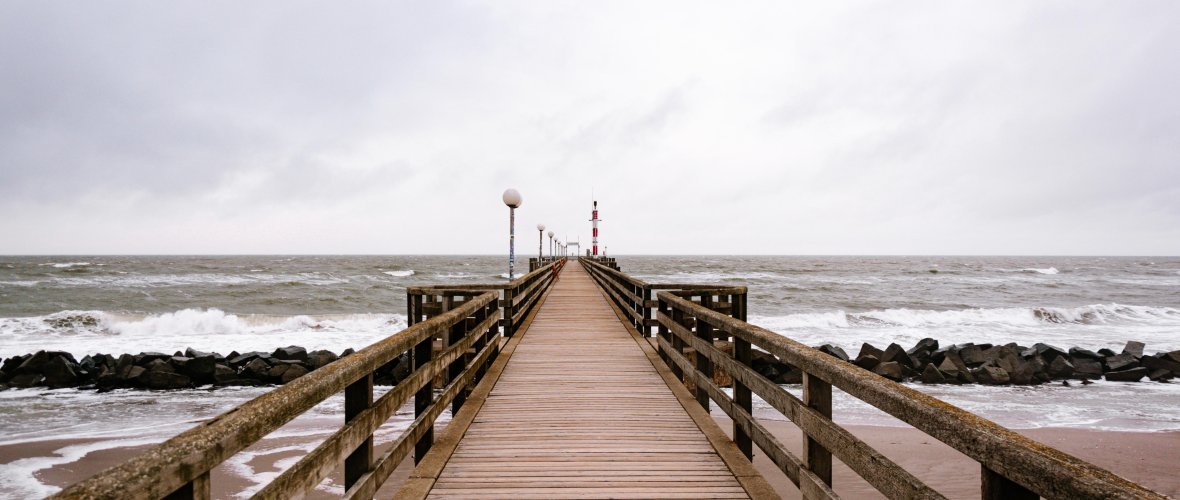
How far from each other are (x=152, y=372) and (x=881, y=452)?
1325 cm

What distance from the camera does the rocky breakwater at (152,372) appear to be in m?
11.4

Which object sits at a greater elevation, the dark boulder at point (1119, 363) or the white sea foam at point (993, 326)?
the dark boulder at point (1119, 363)

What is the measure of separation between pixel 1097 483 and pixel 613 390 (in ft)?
14.9

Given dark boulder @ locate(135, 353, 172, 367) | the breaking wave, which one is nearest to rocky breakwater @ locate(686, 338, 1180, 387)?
the breaking wave

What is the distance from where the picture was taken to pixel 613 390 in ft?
18.3

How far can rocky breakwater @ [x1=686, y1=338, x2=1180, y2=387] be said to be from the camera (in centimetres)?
1203

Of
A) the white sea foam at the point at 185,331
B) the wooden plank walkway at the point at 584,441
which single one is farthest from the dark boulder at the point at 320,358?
the wooden plank walkway at the point at 584,441

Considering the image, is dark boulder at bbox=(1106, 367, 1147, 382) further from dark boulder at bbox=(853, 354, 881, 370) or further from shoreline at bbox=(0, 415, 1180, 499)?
dark boulder at bbox=(853, 354, 881, 370)

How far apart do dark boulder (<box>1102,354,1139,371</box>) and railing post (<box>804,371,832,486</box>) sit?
14886mm

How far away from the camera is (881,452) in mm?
7617

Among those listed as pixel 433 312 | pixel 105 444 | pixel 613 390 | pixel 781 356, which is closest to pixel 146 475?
pixel 781 356

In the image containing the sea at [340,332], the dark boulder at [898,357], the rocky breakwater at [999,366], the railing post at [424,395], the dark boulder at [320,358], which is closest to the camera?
the railing post at [424,395]

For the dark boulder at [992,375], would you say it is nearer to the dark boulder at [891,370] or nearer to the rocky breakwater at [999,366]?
the rocky breakwater at [999,366]

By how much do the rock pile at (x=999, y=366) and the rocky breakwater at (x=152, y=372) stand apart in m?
9.94
